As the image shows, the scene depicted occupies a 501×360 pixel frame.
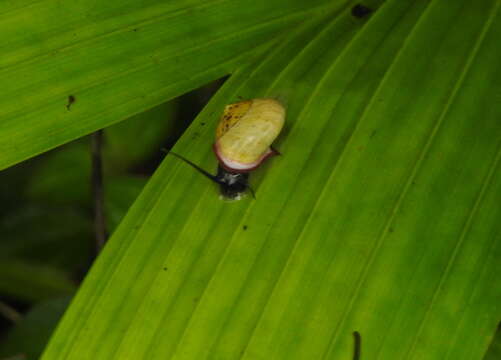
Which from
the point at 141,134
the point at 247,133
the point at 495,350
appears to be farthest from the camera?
the point at 141,134

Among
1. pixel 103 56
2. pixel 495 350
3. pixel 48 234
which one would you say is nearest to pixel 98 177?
pixel 103 56

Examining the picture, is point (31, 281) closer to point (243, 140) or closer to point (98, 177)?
point (98, 177)

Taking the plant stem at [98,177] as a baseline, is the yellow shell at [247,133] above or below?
above

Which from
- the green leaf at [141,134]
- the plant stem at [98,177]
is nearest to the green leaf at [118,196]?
the green leaf at [141,134]

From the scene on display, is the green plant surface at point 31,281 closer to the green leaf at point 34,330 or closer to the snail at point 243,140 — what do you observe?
the green leaf at point 34,330

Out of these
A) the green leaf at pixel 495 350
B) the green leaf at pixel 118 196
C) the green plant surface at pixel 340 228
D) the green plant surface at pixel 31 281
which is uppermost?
the green plant surface at pixel 340 228
